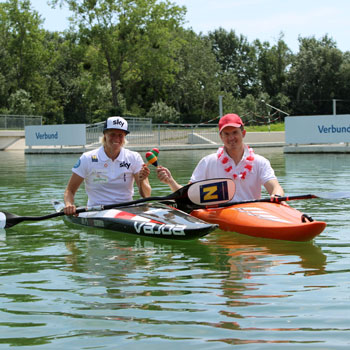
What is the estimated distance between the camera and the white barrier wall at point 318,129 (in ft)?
89.8

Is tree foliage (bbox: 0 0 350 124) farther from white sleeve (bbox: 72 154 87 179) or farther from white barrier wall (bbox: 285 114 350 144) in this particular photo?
white sleeve (bbox: 72 154 87 179)

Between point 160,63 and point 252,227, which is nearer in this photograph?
point 252,227

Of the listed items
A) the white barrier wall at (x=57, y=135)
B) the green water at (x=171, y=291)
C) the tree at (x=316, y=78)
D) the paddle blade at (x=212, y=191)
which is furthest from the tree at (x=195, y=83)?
the green water at (x=171, y=291)

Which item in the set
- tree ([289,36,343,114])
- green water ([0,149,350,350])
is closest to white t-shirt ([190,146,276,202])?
green water ([0,149,350,350])

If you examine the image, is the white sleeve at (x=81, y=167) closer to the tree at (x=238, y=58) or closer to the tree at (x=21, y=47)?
the tree at (x=21, y=47)

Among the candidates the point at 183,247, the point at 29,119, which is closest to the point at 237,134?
the point at 183,247

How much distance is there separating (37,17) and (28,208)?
48.6 m

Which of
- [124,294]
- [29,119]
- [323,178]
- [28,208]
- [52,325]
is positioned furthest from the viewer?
[29,119]

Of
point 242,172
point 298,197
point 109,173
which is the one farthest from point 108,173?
point 298,197

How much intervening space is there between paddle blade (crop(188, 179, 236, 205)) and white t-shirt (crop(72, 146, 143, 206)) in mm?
956

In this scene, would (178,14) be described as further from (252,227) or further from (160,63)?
(252,227)

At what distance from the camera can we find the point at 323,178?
50.3 ft

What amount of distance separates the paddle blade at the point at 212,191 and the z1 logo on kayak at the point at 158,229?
0.80 meters

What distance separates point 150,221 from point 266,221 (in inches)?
52.1
